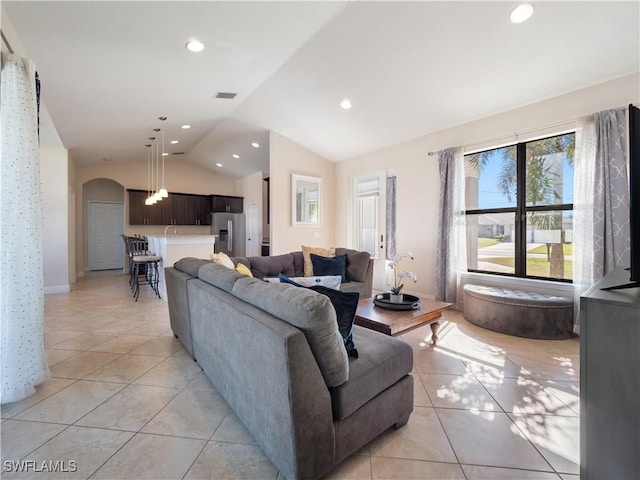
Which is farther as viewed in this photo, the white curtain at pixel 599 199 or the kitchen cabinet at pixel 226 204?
the kitchen cabinet at pixel 226 204

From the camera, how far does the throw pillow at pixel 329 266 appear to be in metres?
4.11

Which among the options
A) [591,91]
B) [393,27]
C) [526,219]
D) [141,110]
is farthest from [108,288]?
[591,91]

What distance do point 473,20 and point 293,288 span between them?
2.92 m

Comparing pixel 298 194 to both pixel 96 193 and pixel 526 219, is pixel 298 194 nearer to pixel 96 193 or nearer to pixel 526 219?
pixel 526 219

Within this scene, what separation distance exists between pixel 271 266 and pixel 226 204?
5.54m

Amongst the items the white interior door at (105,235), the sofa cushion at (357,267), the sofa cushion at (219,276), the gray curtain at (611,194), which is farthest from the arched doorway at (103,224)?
the gray curtain at (611,194)

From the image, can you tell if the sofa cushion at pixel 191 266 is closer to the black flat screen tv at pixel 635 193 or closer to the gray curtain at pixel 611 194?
the black flat screen tv at pixel 635 193

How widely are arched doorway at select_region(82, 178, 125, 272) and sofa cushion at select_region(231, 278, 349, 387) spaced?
8836 millimetres

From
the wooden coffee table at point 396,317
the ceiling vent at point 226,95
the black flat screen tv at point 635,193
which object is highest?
the ceiling vent at point 226,95

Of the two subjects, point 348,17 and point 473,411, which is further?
point 348,17

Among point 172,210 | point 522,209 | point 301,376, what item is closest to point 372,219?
point 522,209

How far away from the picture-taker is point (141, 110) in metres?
4.25

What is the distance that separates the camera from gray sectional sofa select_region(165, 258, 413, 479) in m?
1.22

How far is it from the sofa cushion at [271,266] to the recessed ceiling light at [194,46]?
2.44 meters
